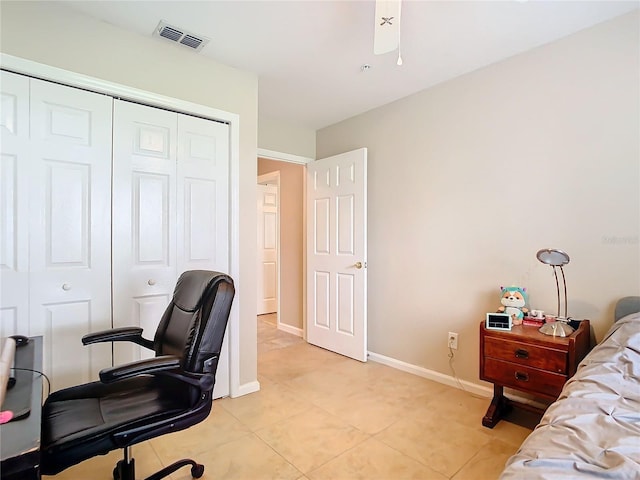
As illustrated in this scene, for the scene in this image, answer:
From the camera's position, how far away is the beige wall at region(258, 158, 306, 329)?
14.1 ft

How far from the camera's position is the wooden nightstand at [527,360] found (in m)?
1.86

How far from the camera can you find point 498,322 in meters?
2.16

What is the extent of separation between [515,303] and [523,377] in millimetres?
467

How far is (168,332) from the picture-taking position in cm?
167

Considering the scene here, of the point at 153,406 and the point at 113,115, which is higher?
the point at 113,115

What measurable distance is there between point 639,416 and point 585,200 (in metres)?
1.48

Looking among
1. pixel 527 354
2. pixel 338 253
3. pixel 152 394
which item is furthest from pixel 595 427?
pixel 338 253

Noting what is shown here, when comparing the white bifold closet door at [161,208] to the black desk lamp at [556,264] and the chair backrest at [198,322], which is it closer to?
the chair backrest at [198,322]

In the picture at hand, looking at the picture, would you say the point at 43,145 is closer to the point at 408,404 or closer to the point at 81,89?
the point at 81,89

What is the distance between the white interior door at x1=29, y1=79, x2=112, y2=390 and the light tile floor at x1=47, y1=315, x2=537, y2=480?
2.01 feet

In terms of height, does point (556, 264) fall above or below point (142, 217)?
below

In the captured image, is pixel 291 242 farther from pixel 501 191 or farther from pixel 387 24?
pixel 387 24

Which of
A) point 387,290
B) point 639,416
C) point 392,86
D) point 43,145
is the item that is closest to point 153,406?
point 43,145

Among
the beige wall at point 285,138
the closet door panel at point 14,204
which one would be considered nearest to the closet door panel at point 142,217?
the closet door panel at point 14,204
